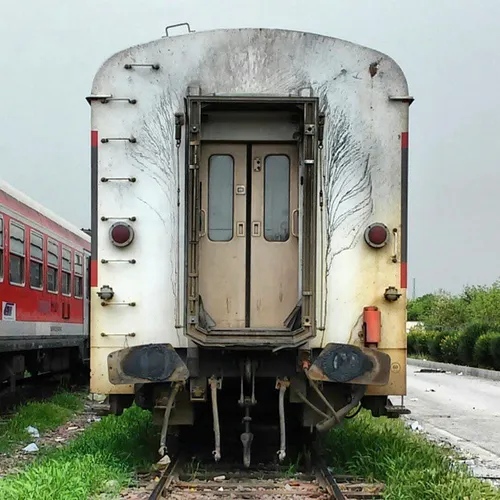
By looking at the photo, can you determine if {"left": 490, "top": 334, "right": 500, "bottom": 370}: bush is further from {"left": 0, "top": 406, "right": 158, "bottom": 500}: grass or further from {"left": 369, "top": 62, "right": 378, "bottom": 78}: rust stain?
{"left": 369, "top": 62, "right": 378, "bottom": 78}: rust stain

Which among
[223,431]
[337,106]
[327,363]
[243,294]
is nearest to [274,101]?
[337,106]

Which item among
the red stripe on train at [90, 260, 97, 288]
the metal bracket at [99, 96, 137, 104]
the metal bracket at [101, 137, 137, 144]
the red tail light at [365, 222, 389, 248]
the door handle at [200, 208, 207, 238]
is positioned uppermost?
the metal bracket at [99, 96, 137, 104]

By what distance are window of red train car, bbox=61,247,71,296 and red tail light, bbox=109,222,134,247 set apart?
347 inches

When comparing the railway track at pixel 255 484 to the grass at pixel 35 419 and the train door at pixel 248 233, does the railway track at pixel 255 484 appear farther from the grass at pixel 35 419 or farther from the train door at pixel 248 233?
the grass at pixel 35 419

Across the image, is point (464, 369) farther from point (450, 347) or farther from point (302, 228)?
point (302, 228)

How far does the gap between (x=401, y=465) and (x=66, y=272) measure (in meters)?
10.0

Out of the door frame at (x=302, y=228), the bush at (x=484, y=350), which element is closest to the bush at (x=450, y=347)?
the bush at (x=484, y=350)

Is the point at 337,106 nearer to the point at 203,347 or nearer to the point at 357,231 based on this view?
the point at 357,231

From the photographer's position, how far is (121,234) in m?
6.87

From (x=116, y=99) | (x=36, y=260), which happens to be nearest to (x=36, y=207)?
(x=36, y=260)

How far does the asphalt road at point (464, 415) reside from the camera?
30.4 feet

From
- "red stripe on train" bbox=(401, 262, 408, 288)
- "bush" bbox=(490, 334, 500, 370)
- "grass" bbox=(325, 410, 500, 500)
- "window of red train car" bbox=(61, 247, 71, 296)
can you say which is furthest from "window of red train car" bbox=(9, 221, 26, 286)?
"bush" bbox=(490, 334, 500, 370)

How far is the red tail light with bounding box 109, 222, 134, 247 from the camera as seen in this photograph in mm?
6867

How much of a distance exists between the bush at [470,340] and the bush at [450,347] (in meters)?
0.53
